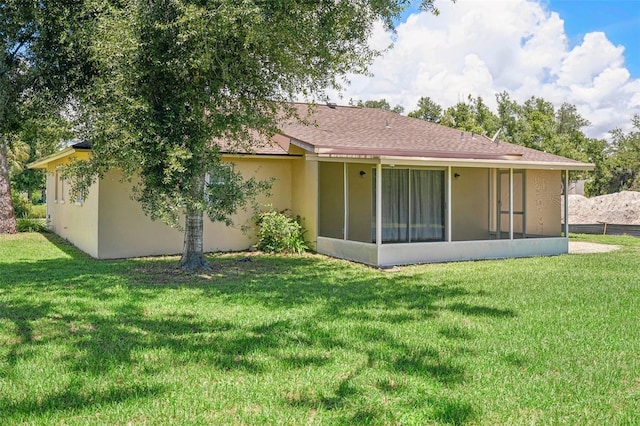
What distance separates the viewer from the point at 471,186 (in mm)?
15289

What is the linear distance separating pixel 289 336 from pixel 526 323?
287 centimetres

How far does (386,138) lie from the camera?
1523 centimetres

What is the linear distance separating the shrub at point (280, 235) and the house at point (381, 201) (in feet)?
1.50

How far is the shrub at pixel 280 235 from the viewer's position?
13.9 meters

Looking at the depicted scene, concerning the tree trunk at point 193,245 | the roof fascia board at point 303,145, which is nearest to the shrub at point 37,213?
the roof fascia board at point 303,145

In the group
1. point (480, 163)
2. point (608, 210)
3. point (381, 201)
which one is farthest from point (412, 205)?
point (608, 210)

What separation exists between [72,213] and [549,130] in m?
19.1

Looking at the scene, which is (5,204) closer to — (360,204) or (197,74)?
(360,204)

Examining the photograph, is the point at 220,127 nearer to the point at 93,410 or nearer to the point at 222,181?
the point at 222,181

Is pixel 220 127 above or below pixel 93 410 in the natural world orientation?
Answer: above

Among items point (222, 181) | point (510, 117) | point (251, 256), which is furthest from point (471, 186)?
point (510, 117)

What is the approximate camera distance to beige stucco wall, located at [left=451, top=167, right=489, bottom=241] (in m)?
15.1

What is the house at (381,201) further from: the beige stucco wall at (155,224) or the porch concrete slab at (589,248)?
the porch concrete slab at (589,248)

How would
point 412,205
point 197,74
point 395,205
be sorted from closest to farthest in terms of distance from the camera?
point 197,74
point 395,205
point 412,205
